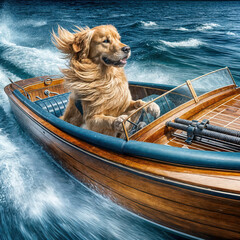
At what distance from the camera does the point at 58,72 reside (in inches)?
291

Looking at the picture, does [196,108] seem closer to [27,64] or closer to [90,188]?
[90,188]

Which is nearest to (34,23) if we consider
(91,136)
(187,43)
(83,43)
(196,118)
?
(187,43)

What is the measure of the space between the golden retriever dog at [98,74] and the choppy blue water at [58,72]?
408mm

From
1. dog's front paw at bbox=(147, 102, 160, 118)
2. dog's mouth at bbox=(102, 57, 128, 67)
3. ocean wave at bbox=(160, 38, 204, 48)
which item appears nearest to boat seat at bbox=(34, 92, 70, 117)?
dog's mouth at bbox=(102, 57, 128, 67)

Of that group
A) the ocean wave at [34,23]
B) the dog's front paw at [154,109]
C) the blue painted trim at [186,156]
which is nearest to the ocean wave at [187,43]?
the dog's front paw at [154,109]

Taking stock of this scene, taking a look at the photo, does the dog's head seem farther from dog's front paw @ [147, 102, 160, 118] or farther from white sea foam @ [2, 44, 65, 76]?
white sea foam @ [2, 44, 65, 76]

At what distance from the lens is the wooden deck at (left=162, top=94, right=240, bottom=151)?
73.5 inches

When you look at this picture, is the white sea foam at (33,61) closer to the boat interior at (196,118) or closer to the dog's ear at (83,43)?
the dog's ear at (83,43)

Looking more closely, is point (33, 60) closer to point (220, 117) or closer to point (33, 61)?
point (33, 61)

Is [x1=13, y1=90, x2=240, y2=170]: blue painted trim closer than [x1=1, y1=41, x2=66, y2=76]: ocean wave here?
Yes

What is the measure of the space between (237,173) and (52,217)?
2085 mm

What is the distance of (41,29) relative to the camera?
14180 mm

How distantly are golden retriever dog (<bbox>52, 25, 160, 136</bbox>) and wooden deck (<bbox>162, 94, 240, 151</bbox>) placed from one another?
39cm

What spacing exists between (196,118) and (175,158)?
90 cm
